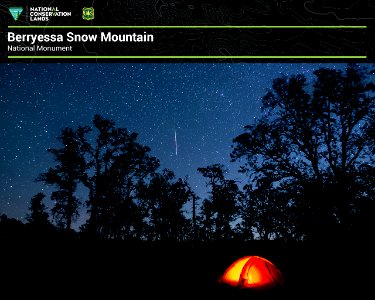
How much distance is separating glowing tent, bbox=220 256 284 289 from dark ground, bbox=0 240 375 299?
0.23 m

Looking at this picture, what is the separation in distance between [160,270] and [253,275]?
16.0ft

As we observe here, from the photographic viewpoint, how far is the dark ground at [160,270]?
9203 mm

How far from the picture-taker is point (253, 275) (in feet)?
30.3

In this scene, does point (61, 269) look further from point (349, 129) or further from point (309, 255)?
point (349, 129)

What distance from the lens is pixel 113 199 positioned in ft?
87.7

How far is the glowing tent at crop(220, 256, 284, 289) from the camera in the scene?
9.07 meters

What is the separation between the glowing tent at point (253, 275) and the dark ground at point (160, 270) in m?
0.23

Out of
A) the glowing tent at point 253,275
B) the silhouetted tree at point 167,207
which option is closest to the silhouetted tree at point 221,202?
the silhouetted tree at point 167,207
